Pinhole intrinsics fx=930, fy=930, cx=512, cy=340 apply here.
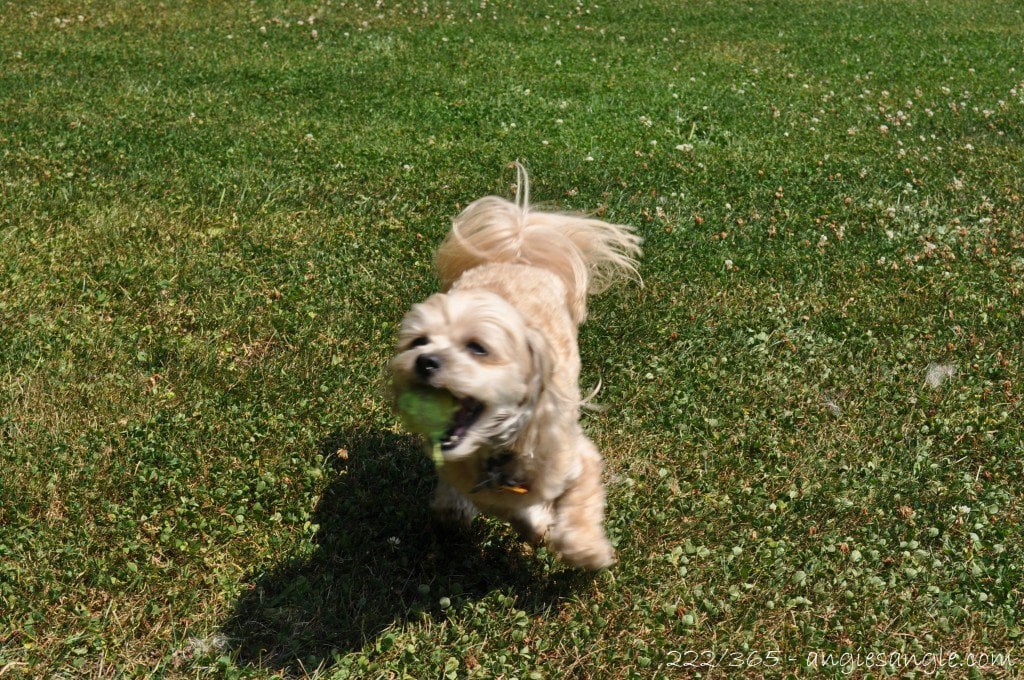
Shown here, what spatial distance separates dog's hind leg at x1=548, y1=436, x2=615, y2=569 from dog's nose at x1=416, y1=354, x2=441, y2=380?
3.91ft

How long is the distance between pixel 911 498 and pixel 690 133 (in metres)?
6.18

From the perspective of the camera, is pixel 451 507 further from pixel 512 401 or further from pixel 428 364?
pixel 428 364

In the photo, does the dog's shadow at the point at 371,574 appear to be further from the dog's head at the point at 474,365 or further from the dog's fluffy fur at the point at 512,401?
the dog's head at the point at 474,365

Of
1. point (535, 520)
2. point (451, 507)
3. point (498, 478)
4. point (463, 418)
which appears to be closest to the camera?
point (463, 418)

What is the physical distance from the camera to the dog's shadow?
4.43 metres

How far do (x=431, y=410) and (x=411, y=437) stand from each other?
1836 millimetres

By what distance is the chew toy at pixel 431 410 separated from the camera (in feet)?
13.2

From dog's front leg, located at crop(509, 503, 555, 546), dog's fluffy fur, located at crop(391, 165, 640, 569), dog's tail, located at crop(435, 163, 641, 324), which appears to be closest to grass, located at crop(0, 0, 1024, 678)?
dog's front leg, located at crop(509, 503, 555, 546)

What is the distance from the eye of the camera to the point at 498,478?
14.5 ft

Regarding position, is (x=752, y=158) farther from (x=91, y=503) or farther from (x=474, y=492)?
(x=91, y=503)

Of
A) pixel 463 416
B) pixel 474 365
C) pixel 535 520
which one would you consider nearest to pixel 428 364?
pixel 474 365

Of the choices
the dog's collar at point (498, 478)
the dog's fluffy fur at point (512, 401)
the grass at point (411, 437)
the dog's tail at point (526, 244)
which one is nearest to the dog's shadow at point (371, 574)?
the grass at point (411, 437)

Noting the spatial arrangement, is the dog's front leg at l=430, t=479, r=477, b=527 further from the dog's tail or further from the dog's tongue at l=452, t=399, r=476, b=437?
the dog's tail

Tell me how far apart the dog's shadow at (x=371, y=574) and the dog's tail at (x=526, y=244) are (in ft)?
4.88
